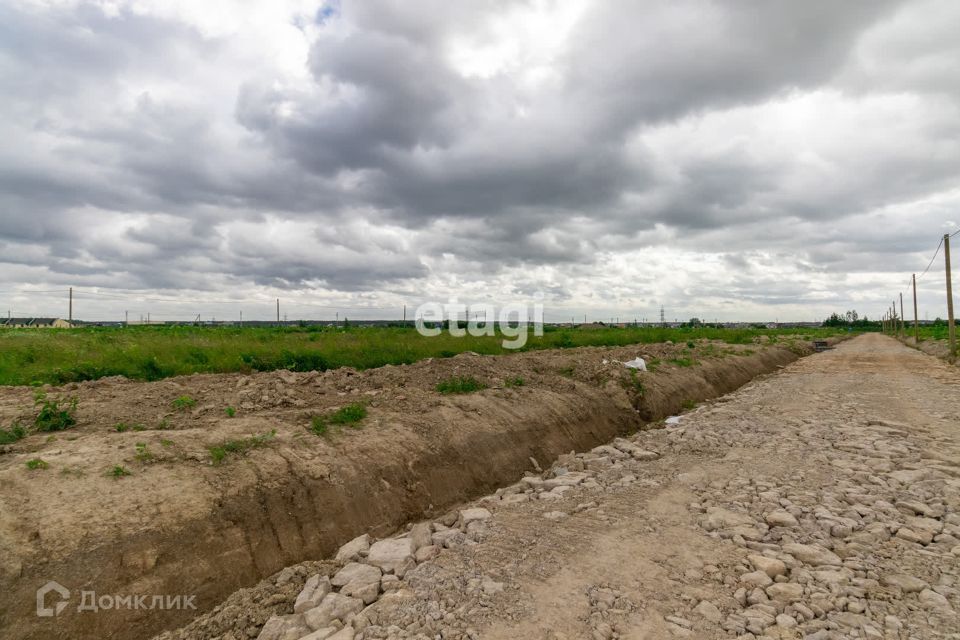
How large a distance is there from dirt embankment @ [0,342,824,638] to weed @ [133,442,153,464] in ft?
0.05

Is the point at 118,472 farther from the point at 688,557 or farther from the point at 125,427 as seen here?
the point at 688,557

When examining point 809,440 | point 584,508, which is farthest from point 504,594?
point 809,440

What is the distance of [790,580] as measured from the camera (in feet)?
13.8

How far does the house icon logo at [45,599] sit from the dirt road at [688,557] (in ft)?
3.27

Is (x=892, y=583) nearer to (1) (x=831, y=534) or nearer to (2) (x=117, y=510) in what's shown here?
(1) (x=831, y=534)

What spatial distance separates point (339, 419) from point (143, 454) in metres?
2.77

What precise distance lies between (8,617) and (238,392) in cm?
534

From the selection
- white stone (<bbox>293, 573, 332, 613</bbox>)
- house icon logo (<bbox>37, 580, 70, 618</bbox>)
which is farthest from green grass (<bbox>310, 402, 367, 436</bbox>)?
house icon logo (<bbox>37, 580, 70, 618</bbox>)

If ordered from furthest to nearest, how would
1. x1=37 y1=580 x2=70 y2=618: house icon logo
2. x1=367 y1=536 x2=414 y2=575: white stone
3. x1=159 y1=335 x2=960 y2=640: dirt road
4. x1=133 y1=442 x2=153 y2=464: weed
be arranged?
1. x1=133 y1=442 x2=153 y2=464: weed
2. x1=367 y1=536 x2=414 y2=575: white stone
3. x1=37 y1=580 x2=70 y2=618: house icon logo
4. x1=159 y1=335 x2=960 y2=640: dirt road

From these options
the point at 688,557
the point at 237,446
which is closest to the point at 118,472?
the point at 237,446

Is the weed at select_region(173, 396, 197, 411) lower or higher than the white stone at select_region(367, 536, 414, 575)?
higher

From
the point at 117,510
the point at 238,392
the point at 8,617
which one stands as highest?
the point at 238,392

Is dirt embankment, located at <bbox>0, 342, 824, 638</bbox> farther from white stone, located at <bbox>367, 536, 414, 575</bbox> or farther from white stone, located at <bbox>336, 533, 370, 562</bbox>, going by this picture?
white stone, located at <bbox>367, 536, 414, 575</bbox>

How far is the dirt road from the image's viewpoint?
366 cm
